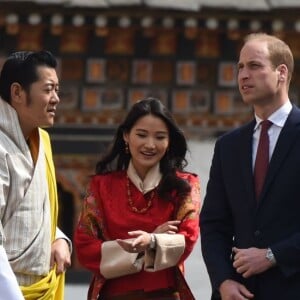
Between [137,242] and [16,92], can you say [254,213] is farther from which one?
[16,92]

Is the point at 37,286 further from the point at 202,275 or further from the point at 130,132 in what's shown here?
the point at 202,275

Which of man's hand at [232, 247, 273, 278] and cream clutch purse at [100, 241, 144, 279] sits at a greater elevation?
man's hand at [232, 247, 273, 278]

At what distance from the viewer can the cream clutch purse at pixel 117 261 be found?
526 cm

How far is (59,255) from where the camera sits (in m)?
5.18

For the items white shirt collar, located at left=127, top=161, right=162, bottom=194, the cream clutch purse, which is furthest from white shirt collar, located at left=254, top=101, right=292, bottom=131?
the cream clutch purse

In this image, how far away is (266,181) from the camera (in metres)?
4.96

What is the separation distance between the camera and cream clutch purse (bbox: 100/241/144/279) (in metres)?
5.26

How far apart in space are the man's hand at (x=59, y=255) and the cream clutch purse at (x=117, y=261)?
0.15m

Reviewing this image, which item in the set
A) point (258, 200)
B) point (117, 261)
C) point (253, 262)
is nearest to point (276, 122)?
point (258, 200)

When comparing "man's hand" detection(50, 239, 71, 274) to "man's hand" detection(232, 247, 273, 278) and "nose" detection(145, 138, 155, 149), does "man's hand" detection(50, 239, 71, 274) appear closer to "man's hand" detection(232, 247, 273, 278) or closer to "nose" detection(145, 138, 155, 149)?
"nose" detection(145, 138, 155, 149)

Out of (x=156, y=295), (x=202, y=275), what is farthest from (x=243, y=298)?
(x=202, y=275)

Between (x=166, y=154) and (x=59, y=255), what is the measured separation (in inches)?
24.2

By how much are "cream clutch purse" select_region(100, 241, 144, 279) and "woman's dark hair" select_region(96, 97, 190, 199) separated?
11.5 inches

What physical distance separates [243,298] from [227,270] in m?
0.14
